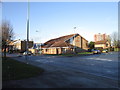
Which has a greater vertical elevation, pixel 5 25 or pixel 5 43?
pixel 5 25

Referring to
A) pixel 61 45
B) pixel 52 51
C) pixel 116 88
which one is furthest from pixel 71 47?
pixel 116 88

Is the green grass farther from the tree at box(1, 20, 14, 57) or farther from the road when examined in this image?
the tree at box(1, 20, 14, 57)

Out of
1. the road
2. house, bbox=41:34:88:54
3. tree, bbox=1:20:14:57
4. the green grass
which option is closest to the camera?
the road

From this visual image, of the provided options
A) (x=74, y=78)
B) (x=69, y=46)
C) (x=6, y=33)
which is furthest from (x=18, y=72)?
(x=69, y=46)

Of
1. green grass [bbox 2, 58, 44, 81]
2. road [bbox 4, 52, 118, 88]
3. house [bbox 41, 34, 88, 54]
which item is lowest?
road [bbox 4, 52, 118, 88]

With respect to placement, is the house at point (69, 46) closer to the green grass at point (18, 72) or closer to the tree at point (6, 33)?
the tree at point (6, 33)

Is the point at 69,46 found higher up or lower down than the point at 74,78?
higher up

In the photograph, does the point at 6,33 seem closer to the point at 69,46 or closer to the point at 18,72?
the point at 18,72

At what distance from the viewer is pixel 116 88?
6535 millimetres

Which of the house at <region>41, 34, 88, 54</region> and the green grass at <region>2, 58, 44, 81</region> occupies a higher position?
the house at <region>41, 34, 88, 54</region>

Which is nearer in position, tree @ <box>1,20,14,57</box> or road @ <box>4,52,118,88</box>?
road @ <box>4,52,118,88</box>

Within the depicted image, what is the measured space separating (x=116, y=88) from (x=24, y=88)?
442cm

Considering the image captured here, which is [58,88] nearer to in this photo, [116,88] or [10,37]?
[116,88]

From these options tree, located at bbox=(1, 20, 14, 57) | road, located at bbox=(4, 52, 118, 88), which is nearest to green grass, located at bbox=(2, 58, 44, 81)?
road, located at bbox=(4, 52, 118, 88)
